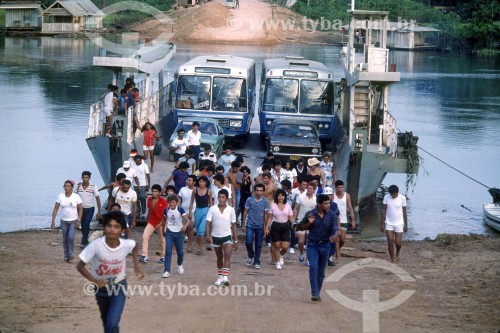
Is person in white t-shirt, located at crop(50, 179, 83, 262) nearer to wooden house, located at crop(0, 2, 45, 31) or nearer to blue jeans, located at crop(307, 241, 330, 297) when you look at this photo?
blue jeans, located at crop(307, 241, 330, 297)

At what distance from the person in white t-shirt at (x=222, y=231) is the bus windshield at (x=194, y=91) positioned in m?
13.1

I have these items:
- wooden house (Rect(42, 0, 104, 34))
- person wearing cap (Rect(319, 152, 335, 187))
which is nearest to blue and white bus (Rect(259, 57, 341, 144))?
person wearing cap (Rect(319, 152, 335, 187))

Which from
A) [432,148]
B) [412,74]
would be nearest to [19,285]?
[432,148]

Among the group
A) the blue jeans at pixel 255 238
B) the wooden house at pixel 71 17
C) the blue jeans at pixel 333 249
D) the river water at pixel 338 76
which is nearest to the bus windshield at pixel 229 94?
the river water at pixel 338 76

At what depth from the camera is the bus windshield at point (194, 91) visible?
2708 cm

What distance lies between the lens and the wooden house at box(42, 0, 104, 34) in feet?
316

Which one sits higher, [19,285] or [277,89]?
[277,89]

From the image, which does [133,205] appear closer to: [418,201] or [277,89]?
[277,89]

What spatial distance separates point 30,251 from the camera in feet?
57.3

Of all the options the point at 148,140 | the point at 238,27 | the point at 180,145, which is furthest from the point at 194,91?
the point at 238,27

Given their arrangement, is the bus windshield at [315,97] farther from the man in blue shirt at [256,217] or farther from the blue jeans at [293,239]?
the man in blue shirt at [256,217]

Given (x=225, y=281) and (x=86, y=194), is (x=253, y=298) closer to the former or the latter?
(x=225, y=281)

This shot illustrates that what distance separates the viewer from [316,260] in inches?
517

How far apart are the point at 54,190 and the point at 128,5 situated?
7449 centimetres
